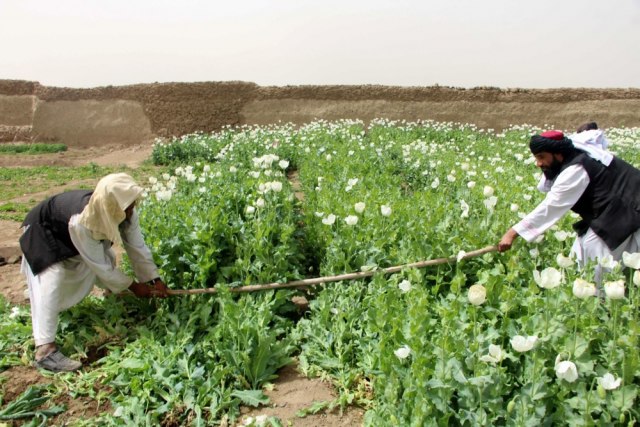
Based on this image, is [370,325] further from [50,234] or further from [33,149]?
[33,149]

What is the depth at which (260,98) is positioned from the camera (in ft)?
86.9

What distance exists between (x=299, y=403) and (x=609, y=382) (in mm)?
2006

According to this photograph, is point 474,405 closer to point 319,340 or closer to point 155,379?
point 319,340

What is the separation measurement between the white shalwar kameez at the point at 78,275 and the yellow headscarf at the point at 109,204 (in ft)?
0.45

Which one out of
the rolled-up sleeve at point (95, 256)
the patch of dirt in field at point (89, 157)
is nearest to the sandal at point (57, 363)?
the rolled-up sleeve at point (95, 256)

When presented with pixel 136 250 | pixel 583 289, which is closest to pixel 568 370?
pixel 583 289

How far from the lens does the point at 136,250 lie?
420 centimetres

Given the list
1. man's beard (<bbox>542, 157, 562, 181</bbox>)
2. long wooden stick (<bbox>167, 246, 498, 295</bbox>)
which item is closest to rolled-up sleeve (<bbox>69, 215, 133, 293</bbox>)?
long wooden stick (<bbox>167, 246, 498, 295</bbox>)

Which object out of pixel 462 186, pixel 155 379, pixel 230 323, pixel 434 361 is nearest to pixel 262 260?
pixel 230 323

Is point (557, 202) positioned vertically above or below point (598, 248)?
above

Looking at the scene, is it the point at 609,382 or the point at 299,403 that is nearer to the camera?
the point at 609,382

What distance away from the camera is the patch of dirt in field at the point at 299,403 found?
326 centimetres

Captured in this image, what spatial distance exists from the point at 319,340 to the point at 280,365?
0.36m

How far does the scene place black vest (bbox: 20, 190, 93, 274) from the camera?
3.97m
